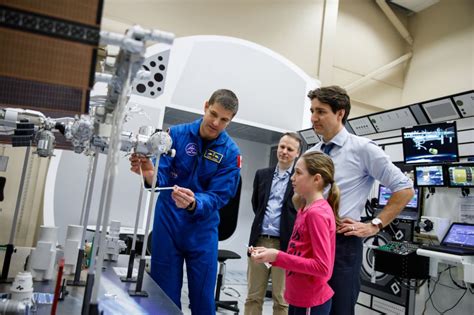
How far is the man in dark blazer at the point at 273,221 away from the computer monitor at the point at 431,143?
1.32 m

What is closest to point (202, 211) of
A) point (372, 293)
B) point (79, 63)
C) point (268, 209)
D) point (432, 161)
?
point (79, 63)

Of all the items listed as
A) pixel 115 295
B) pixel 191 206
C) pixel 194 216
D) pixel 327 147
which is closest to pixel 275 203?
pixel 327 147

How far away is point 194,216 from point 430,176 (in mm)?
2776

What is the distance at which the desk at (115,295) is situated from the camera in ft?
2.77

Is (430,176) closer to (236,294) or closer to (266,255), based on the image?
(236,294)

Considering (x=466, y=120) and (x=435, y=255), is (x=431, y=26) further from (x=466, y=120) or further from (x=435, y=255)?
(x=435, y=255)

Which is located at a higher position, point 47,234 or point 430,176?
point 430,176

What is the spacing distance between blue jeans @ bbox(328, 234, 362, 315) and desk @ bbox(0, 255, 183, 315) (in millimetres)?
716

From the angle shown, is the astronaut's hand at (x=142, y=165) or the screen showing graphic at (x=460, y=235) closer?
the astronaut's hand at (x=142, y=165)

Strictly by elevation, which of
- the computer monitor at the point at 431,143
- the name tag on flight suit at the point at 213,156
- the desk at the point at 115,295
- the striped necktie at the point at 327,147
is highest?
the computer monitor at the point at 431,143

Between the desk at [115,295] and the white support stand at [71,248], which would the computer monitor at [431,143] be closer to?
the desk at [115,295]

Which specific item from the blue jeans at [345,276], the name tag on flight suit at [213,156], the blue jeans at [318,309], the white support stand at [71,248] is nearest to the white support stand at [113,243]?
the white support stand at [71,248]

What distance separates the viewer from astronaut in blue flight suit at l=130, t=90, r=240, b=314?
143 cm

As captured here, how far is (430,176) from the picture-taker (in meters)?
3.45
